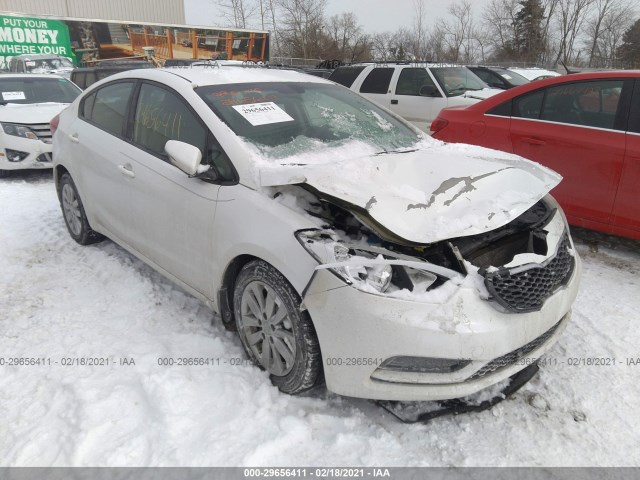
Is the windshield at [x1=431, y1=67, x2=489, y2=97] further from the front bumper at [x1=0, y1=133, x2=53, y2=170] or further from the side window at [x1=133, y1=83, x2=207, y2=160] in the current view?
the front bumper at [x1=0, y1=133, x2=53, y2=170]

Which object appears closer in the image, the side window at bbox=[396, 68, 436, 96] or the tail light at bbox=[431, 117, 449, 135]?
the tail light at bbox=[431, 117, 449, 135]

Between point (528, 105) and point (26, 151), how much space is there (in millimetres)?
6370

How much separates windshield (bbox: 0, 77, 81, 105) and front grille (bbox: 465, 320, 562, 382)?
8.02 metres

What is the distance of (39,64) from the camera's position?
15992 millimetres

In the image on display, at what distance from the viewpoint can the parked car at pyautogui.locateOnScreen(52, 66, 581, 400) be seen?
212 cm

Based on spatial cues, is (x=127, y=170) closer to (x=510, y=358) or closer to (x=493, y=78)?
(x=510, y=358)

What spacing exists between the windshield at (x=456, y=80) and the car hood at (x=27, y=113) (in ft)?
20.3

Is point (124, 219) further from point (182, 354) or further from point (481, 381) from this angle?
point (481, 381)

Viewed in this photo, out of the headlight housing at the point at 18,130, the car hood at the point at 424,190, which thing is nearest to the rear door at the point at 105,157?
the car hood at the point at 424,190

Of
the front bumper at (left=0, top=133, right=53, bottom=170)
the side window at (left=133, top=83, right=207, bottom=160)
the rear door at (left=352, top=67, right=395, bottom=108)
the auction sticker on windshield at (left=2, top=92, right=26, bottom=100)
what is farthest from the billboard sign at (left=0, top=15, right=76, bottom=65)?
the side window at (left=133, top=83, right=207, bottom=160)

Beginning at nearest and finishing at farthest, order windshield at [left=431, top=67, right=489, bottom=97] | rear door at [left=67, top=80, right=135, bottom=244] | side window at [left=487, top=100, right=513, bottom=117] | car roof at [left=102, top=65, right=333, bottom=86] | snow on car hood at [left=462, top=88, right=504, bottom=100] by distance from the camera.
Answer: car roof at [left=102, top=65, right=333, bottom=86], rear door at [left=67, top=80, right=135, bottom=244], side window at [left=487, top=100, right=513, bottom=117], snow on car hood at [left=462, top=88, right=504, bottom=100], windshield at [left=431, top=67, right=489, bottom=97]

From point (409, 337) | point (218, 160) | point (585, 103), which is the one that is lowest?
point (409, 337)

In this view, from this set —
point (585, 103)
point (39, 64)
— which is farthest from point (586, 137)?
point (39, 64)

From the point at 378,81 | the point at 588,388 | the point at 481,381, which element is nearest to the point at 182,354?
the point at 481,381
